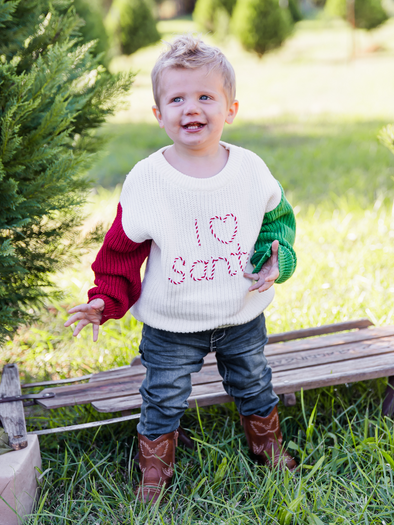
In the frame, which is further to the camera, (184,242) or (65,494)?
(65,494)

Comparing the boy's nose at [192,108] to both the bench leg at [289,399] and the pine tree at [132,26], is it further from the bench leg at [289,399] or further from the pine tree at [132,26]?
the pine tree at [132,26]

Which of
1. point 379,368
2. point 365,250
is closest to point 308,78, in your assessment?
point 365,250

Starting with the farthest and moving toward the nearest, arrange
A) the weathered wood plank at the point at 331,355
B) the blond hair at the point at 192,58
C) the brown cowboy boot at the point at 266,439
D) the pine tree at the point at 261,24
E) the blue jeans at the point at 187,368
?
the pine tree at the point at 261,24 < the weathered wood plank at the point at 331,355 < the brown cowboy boot at the point at 266,439 < the blue jeans at the point at 187,368 < the blond hair at the point at 192,58

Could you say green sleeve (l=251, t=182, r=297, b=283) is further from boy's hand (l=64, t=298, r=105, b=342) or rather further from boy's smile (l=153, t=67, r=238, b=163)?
boy's hand (l=64, t=298, r=105, b=342)

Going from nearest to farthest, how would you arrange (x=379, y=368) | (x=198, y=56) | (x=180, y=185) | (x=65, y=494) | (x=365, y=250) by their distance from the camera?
1. (x=198, y=56)
2. (x=180, y=185)
3. (x=65, y=494)
4. (x=379, y=368)
5. (x=365, y=250)

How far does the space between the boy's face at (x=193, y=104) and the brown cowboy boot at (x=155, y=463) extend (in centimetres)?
108

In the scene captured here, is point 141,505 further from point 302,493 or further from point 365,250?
point 365,250

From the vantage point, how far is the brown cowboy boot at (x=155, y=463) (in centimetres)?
187

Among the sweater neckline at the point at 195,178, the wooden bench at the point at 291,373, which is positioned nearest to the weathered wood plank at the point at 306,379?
the wooden bench at the point at 291,373

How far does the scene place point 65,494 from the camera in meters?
1.88

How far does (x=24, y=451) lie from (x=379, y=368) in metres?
1.43

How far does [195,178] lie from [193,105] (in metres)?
0.24

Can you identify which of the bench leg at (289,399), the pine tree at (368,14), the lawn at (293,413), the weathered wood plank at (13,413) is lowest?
the pine tree at (368,14)

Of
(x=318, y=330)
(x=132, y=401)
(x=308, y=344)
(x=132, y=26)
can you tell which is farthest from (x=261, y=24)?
(x=132, y=401)
